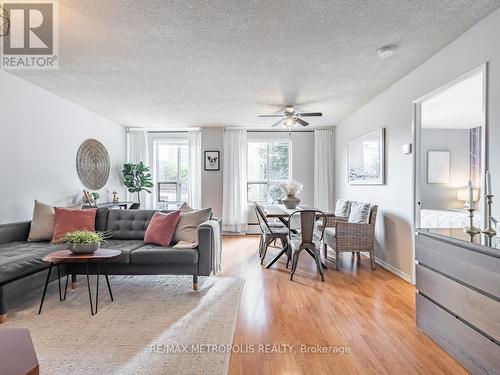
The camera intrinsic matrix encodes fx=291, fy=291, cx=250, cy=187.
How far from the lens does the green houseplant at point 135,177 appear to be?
6215mm

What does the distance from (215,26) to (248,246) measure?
12.9ft

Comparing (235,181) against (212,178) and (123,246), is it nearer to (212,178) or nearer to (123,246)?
(212,178)

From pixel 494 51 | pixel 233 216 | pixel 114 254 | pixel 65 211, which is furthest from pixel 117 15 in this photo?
pixel 233 216

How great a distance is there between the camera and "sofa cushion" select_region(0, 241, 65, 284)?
2.42m

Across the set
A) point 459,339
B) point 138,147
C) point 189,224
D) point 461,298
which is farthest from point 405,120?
point 138,147

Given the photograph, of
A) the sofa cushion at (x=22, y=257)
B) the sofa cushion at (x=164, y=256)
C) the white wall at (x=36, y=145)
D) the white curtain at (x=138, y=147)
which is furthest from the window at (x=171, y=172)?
the sofa cushion at (x=164, y=256)

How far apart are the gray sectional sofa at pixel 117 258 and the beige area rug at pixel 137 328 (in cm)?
23

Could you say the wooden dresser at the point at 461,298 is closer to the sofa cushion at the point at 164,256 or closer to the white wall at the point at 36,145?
the sofa cushion at the point at 164,256

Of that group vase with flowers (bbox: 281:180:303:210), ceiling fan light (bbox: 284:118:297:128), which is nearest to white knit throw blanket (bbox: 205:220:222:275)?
vase with flowers (bbox: 281:180:303:210)

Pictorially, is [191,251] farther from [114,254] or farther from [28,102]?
[28,102]

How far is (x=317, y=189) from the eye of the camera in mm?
6602

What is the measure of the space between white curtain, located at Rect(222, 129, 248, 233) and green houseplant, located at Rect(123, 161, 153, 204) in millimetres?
1721

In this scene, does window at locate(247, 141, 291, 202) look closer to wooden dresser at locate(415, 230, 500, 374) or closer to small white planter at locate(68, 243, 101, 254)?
small white planter at locate(68, 243, 101, 254)

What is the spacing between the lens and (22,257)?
264 cm
